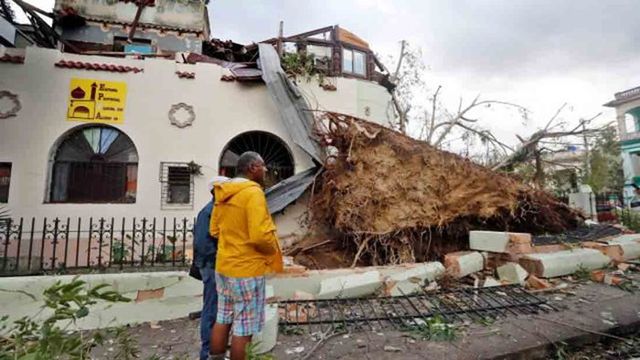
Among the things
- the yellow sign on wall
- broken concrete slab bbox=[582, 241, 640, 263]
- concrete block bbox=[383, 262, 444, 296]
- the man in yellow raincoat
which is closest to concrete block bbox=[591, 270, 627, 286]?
broken concrete slab bbox=[582, 241, 640, 263]

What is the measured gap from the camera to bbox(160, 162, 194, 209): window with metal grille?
6.85 meters

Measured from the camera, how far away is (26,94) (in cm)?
646

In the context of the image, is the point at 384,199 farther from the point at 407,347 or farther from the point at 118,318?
the point at 118,318

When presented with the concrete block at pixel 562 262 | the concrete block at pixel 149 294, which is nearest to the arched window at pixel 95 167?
the concrete block at pixel 149 294

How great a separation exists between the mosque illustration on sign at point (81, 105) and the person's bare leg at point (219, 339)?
6811 millimetres

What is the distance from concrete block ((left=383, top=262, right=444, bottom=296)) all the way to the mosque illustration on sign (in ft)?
23.8

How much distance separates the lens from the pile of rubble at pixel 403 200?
5684 mm

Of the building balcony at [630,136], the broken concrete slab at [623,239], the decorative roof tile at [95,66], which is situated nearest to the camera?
the broken concrete slab at [623,239]

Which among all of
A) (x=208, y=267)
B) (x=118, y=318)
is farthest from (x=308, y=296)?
(x=118, y=318)

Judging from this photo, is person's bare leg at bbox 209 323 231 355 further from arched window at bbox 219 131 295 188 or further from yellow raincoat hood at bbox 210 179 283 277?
arched window at bbox 219 131 295 188

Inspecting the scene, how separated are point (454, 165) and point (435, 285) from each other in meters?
2.87

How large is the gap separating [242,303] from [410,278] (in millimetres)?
→ 2963

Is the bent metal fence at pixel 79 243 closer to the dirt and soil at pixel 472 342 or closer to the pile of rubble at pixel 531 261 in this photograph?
the dirt and soil at pixel 472 342

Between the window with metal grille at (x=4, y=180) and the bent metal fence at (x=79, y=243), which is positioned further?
the window with metal grille at (x=4, y=180)
